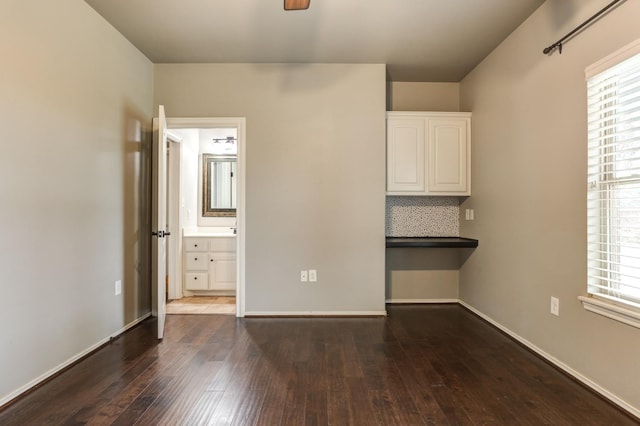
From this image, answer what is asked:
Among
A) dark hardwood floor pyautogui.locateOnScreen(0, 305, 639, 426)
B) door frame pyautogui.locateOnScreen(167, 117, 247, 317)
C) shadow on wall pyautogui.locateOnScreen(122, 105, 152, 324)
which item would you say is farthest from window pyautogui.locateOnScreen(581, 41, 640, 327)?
shadow on wall pyautogui.locateOnScreen(122, 105, 152, 324)

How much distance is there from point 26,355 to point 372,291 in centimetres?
280

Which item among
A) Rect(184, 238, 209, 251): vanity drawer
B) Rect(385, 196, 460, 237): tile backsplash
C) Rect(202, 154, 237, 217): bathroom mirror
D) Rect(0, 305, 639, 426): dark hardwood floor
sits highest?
Rect(202, 154, 237, 217): bathroom mirror

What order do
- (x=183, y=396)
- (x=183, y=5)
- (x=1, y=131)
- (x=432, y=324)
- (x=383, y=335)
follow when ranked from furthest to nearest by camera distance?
(x=432, y=324) → (x=383, y=335) → (x=183, y=5) → (x=183, y=396) → (x=1, y=131)

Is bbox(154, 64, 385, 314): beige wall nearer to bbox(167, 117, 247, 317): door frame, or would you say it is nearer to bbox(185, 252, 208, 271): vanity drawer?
bbox(167, 117, 247, 317): door frame

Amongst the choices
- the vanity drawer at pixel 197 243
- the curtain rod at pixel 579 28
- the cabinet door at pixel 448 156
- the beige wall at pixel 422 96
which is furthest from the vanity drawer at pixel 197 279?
the curtain rod at pixel 579 28

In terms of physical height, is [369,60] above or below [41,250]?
above

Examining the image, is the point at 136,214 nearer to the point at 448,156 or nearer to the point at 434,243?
the point at 434,243

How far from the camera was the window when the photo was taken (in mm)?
1830

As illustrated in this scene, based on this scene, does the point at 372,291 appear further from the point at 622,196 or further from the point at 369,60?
the point at 369,60

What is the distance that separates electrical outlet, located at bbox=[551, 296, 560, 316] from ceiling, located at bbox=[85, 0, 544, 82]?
2.22 meters

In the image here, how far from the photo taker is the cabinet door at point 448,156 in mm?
3691

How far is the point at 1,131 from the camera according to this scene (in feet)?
6.04

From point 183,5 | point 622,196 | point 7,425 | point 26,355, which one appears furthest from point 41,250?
point 622,196

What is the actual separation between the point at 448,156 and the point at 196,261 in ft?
11.0
